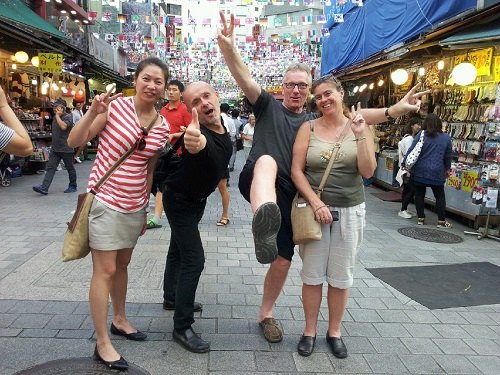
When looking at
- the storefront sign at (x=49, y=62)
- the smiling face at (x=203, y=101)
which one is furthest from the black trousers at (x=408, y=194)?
the storefront sign at (x=49, y=62)

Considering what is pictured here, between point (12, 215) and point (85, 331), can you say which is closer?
point (85, 331)

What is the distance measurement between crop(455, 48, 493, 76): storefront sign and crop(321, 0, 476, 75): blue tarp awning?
52.4 inches

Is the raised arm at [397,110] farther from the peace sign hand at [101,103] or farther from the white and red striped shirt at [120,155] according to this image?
the peace sign hand at [101,103]

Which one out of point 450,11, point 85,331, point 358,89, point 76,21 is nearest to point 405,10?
point 450,11

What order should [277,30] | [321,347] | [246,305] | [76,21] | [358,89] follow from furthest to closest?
[277,30] < [76,21] < [358,89] < [246,305] < [321,347]

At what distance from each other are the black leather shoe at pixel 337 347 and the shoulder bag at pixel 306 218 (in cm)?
82

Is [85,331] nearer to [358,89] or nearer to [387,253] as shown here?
[387,253]

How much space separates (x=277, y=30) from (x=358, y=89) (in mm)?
46676

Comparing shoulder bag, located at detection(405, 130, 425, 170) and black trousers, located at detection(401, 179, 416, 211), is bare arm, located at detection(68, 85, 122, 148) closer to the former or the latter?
shoulder bag, located at detection(405, 130, 425, 170)

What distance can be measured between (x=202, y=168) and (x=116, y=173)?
22.2 inches

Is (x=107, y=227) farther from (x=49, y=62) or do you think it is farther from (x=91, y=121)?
(x=49, y=62)

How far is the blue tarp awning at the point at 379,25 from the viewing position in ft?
25.6

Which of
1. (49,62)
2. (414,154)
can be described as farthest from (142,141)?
(49,62)

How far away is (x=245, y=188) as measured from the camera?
309 cm
